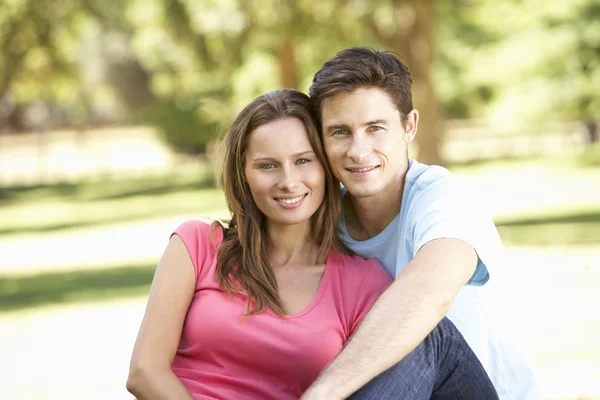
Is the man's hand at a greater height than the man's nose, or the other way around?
the man's nose

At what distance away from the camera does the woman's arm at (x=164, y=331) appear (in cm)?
375

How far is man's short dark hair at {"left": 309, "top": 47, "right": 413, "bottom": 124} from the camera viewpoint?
425cm

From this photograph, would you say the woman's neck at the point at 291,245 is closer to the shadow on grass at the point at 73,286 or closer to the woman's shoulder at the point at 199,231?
the woman's shoulder at the point at 199,231

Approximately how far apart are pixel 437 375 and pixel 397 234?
891mm

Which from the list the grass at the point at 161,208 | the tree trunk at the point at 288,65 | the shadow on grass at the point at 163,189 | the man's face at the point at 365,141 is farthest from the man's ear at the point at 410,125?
the shadow on grass at the point at 163,189

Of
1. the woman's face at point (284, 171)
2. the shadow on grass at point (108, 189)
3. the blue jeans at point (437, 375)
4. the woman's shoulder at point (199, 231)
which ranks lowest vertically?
the shadow on grass at point (108, 189)

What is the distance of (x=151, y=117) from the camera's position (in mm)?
39125

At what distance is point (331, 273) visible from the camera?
13.2 ft

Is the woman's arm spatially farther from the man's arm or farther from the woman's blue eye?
the woman's blue eye

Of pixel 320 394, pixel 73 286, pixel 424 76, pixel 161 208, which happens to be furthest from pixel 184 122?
pixel 320 394

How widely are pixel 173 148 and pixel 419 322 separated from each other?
37.8 m

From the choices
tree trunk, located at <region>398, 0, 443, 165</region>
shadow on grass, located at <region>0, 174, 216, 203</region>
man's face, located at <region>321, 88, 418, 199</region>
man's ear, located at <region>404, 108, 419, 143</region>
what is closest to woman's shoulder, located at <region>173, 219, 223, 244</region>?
man's face, located at <region>321, 88, 418, 199</region>

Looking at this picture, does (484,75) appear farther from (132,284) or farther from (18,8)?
(132,284)

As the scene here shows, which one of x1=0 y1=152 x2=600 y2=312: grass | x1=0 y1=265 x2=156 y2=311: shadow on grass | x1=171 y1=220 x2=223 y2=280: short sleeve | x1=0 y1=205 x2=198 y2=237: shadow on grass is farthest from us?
x1=0 y1=205 x2=198 y2=237: shadow on grass
